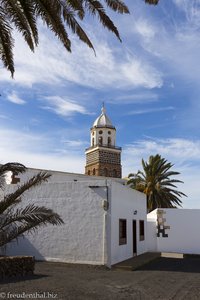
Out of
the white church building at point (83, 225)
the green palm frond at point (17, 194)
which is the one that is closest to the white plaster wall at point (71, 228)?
the white church building at point (83, 225)

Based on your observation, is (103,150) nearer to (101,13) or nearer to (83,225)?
(83,225)

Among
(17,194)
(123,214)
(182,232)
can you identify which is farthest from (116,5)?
(182,232)

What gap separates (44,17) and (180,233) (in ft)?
57.4

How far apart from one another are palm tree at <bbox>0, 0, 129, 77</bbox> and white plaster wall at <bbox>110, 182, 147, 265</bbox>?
826 centimetres

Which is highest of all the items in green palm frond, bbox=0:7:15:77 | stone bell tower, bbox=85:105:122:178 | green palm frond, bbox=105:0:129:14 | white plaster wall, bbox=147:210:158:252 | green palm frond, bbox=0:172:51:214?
stone bell tower, bbox=85:105:122:178

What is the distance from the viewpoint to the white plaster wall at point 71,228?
49.2 feet

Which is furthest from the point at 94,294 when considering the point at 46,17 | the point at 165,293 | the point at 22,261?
the point at 46,17

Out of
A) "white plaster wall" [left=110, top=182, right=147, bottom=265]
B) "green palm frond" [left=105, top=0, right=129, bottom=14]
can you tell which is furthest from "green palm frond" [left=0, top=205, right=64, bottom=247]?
"white plaster wall" [left=110, top=182, right=147, bottom=265]

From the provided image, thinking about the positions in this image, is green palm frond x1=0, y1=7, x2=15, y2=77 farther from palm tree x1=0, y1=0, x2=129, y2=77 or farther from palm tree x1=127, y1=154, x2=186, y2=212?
palm tree x1=127, y1=154, x2=186, y2=212

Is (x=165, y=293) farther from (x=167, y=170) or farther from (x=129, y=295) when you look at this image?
(x=167, y=170)

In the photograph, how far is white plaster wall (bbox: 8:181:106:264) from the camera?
49.2ft

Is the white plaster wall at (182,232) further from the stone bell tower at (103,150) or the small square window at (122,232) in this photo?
the stone bell tower at (103,150)

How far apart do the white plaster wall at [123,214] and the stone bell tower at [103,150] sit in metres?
40.1

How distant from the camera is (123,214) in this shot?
17.0 metres
